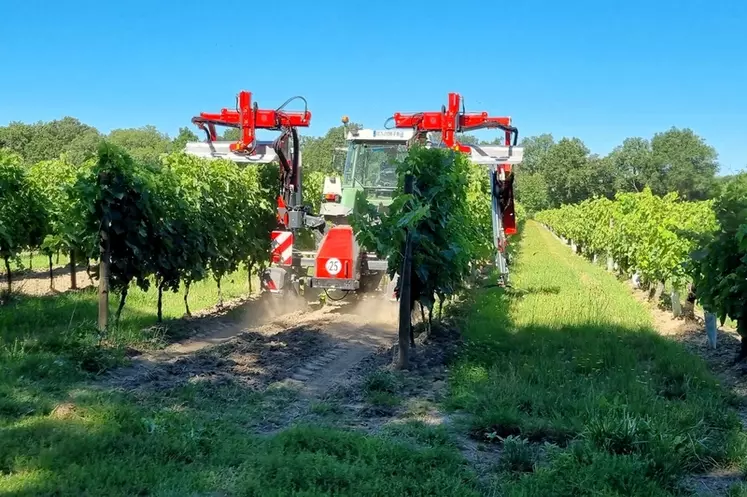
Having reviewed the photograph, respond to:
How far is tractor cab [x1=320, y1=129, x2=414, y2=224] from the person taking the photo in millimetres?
12328

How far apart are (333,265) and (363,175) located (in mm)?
2561

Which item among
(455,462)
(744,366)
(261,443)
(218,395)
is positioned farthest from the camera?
(744,366)

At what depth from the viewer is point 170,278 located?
9.65 m

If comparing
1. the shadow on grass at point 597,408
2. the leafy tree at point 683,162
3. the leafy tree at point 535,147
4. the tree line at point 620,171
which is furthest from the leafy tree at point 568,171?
the shadow on grass at point 597,408

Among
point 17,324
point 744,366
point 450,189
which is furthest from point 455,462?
point 17,324

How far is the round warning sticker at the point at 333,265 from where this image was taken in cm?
1070

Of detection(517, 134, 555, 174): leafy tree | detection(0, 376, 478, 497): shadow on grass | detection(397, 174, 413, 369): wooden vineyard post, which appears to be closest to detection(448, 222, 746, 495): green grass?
detection(397, 174, 413, 369): wooden vineyard post

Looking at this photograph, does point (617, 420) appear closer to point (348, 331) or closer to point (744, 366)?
point (744, 366)

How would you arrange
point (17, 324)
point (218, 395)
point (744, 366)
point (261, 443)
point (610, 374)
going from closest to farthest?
1. point (261, 443)
2. point (218, 395)
3. point (610, 374)
4. point (744, 366)
5. point (17, 324)

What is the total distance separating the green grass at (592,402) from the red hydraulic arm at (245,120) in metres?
4.70

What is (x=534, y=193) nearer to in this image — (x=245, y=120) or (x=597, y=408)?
(x=245, y=120)

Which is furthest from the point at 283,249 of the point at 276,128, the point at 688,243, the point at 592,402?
the point at 688,243

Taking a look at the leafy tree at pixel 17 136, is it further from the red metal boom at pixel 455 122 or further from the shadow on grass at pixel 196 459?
the shadow on grass at pixel 196 459

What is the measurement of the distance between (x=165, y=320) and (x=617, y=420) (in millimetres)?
7359
